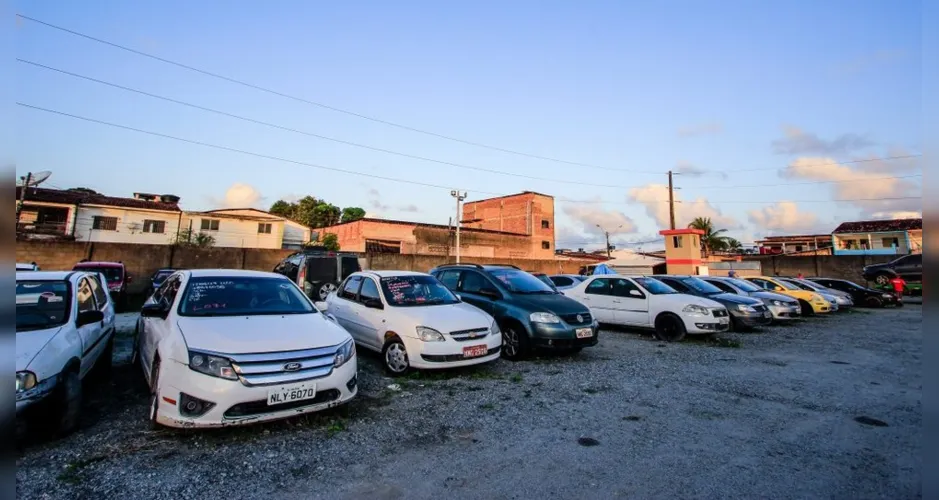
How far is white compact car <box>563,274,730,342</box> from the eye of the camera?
8.94 metres

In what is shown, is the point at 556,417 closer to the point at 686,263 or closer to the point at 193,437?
the point at 193,437

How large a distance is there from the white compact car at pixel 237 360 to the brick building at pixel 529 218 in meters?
39.6

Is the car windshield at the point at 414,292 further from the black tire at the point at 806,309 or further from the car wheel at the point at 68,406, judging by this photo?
the black tire at the point at 806,309

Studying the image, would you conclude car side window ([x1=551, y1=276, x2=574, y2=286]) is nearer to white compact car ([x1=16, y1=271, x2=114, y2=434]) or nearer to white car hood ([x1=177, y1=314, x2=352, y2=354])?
white car hood ([x1=177, y1=314, x2=352, y2=354])

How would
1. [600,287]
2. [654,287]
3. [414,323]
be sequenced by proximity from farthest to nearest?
[600,287]
[654,287]
[414,323]

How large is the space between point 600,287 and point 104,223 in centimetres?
3513

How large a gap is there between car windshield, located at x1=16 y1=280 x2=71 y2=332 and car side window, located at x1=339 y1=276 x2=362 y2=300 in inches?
143

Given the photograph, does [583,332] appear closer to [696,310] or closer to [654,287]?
[696,310]

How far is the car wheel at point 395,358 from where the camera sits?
5.76 metres

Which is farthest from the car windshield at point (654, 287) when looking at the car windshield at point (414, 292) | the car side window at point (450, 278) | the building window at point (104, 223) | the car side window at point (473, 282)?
the building window at point (104, 223)

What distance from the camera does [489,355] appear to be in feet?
19.6

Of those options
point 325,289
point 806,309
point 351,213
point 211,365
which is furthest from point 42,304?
point 351,213

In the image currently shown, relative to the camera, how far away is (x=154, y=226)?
30609 mm

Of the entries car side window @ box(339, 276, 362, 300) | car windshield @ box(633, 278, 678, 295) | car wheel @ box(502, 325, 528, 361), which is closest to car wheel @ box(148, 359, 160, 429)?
car side window @ box(339, 276, 362, 300)
